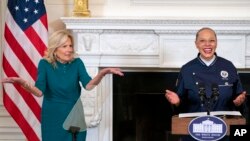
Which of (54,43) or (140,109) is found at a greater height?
(54,43)

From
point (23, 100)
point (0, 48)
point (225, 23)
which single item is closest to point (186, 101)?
point (225, 23)

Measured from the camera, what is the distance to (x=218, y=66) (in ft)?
9.38

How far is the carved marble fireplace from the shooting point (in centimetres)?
410

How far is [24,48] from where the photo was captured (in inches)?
159

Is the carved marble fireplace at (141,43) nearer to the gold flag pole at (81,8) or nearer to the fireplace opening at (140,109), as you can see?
the gold flag pole at (81,8)

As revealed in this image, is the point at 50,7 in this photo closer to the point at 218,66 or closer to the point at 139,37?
the point at 139,37

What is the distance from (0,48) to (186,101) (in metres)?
2.16

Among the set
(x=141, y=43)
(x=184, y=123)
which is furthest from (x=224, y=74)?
(x=141, y=43)

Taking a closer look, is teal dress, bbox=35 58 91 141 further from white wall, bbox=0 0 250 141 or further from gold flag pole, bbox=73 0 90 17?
white wall, bbox=0 0 250 141

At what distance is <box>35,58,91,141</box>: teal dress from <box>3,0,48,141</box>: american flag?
41.1 inches

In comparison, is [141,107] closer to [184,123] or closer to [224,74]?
[224,74]

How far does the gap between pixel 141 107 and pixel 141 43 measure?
65 centimetres

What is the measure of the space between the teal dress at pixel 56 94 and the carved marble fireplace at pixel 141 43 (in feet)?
3.86

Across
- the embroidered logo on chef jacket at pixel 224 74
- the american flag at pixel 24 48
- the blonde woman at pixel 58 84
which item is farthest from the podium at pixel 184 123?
the american flag at pixel 24 48
